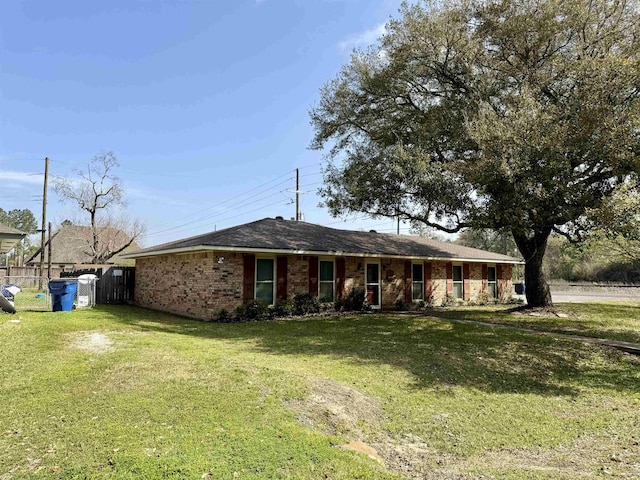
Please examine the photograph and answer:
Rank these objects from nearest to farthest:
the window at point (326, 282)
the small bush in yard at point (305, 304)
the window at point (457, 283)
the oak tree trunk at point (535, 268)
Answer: the small bush in yard at point (305, 304) < the window at point (326, 282) < the oak tree trunk at point (535, 268) < the window at point (457, 283)

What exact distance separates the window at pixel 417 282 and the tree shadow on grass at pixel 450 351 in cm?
550

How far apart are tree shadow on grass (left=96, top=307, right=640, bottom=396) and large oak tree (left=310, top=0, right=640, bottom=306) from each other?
10.6 feet

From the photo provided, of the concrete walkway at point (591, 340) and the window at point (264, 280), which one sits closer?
the concrete walkway at point (591, 340)

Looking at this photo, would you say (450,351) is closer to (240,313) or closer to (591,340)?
(591,340)

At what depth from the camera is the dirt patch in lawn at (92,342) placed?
7.91 meters

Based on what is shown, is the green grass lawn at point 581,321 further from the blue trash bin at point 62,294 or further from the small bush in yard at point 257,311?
the blue trash bin at point 62,294

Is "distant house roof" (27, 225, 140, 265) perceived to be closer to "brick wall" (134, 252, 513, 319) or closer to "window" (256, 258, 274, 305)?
Answer: "brick wall" (134, 252, 513, 319)

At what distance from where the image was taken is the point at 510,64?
517 inches

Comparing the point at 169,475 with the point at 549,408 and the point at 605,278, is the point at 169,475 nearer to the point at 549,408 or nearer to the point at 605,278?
the point at 549,408

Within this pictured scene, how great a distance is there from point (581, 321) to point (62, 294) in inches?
699

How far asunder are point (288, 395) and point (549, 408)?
4147 millimetres

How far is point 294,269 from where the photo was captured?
15133mm

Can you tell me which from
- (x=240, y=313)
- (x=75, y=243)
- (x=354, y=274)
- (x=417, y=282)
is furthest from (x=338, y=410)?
(x=75, y=243)

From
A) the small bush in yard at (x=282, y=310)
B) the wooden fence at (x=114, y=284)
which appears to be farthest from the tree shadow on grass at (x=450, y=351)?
the wooden fence at (x=114, y=284)
